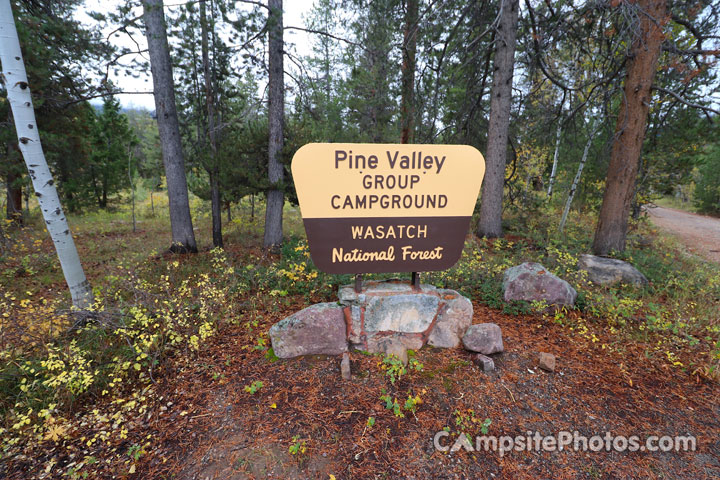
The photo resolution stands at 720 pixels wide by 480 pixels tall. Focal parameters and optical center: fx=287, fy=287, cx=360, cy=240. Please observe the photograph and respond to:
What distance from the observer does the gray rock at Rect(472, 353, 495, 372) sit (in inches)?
127

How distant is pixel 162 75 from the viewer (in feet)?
22.3

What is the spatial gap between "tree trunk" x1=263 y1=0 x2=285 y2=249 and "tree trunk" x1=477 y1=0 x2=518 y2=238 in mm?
5231

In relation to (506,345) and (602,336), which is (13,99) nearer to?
(506,345)

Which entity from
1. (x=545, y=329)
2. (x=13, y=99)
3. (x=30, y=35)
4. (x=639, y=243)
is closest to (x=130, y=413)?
(x=13, y=99)

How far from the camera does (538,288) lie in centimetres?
457

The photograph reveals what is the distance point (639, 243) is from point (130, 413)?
11.6 m

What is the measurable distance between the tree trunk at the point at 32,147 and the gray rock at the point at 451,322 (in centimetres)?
486

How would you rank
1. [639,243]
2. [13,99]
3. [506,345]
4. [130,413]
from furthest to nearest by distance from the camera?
[639,243]
[506,345]
[13,99]
[130,413]

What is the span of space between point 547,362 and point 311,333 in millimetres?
2725

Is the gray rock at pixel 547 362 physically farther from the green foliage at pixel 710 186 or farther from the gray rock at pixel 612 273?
the green foliage at pixel 710 186

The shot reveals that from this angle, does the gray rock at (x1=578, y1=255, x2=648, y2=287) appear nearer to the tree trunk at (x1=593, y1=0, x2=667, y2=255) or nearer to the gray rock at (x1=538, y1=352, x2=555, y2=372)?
the tree trunk at (x1=593, y1=0, x2=667, y2=255)

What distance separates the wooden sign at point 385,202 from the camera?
3010mm

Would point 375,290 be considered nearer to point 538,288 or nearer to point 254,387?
point 254,387

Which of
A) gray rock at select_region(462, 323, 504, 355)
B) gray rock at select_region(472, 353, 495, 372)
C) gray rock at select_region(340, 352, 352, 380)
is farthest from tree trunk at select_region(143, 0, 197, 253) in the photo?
gray rock at select_region(472, 353, 495, 372)
